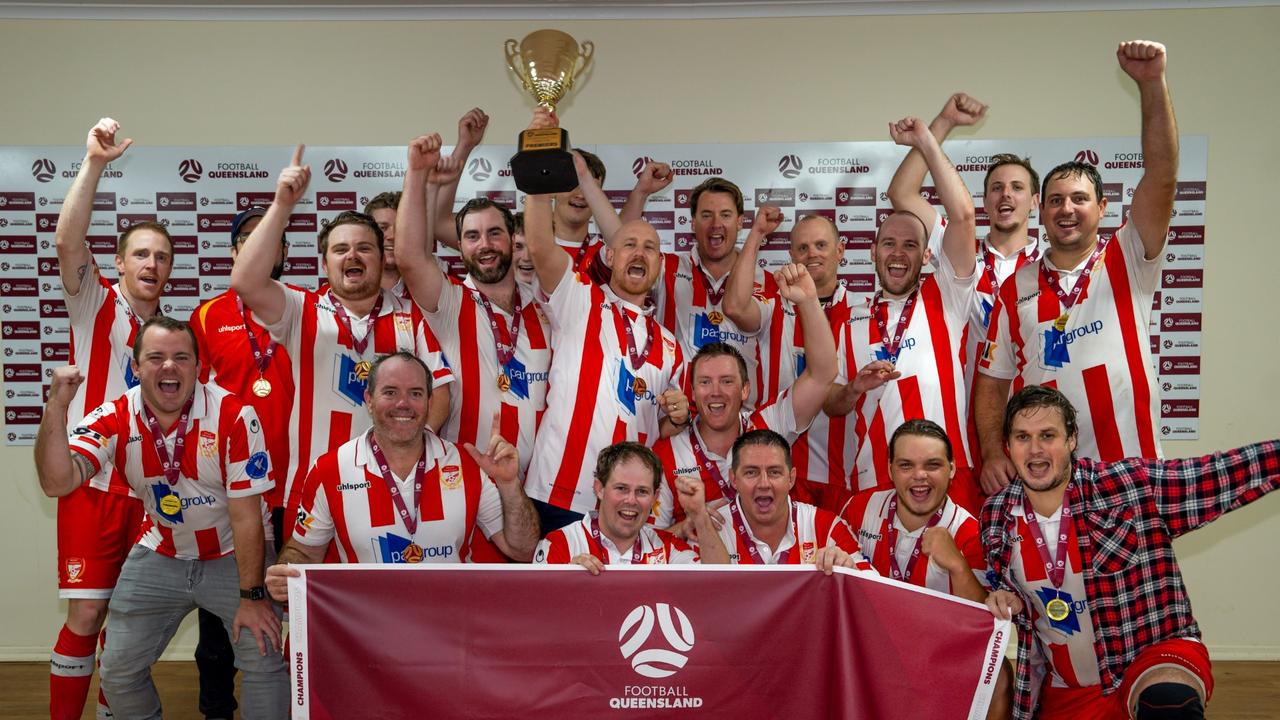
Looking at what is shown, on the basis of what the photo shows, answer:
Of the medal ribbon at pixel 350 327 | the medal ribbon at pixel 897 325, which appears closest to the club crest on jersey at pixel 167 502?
the medal ribbon at pixel 350 327

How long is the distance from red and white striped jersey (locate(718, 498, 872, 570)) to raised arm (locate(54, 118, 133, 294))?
287 centimetres

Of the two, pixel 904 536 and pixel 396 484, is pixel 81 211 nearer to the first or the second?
pixel 396 484

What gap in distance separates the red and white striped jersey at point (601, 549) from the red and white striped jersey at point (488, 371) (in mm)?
663

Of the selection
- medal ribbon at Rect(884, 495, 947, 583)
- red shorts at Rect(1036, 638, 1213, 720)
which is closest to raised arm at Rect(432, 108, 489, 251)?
medal ribbon at Rect(884, 495, 947, 583)

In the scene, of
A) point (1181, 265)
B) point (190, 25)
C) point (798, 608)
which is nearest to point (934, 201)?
point (1181, 265)

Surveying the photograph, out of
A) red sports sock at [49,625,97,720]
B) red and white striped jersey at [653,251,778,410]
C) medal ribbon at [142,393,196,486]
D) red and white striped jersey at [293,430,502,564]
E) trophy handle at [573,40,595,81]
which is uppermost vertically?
trophy handle at [573,40,595,81]

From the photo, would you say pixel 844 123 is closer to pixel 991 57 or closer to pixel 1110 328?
pixel 991 57

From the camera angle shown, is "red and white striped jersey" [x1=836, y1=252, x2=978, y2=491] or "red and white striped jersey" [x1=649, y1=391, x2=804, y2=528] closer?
"red and white striped jersey" [x1=649, y1=391, x2=804, y2=528]

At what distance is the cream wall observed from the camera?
17.3 feet

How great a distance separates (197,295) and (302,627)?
298 cm

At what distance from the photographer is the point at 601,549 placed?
3.39m

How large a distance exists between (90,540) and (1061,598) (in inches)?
144

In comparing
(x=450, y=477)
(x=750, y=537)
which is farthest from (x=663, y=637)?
(x=450, y=477)

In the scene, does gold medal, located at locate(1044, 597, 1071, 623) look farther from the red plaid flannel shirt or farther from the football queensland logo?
the football queensland logo
